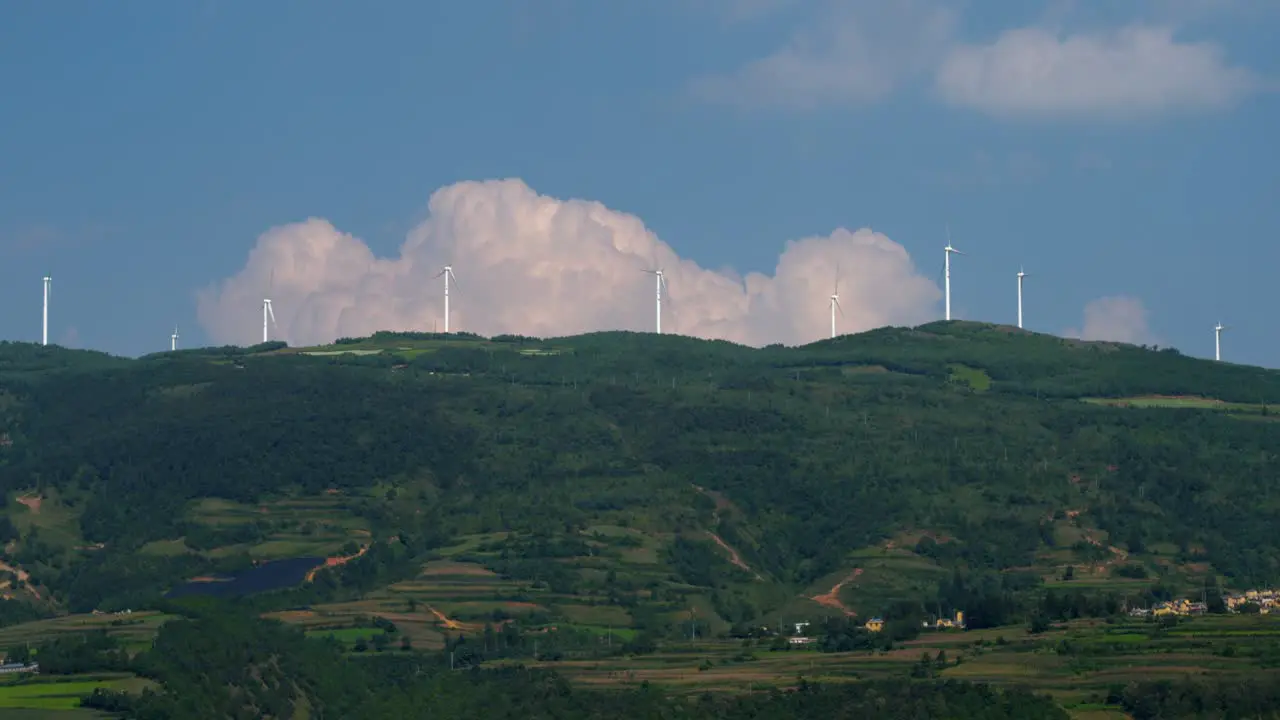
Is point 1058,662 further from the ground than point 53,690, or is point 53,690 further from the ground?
point 1058,662

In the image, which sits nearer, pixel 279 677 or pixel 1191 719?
pixel 1191 719

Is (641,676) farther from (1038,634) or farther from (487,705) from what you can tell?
(1038,634)

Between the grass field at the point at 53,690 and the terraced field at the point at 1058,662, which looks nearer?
the grass field at the point at 53,690

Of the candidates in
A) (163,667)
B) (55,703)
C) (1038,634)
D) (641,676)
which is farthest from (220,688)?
(1038,634)

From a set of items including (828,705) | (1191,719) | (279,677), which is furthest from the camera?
(279,677)

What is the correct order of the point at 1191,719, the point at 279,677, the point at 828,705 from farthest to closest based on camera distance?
1. the point at 279,677
2. the point at 828,705
3. the point at 1191,719

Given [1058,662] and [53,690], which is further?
[1058,662]

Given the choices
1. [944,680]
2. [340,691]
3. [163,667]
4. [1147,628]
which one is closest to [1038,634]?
[1147,628]

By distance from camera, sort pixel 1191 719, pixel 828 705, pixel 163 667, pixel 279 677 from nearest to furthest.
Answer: pixel 1191 719, pixel 828 705, pixel 163 667, pixel 279 677

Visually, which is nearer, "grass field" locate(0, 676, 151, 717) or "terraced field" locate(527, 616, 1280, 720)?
"grass field" locate(0, 676, 151, 717)

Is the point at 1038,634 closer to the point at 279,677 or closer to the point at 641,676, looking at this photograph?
the point at 641,676
